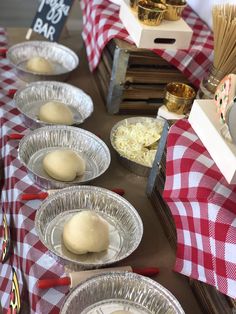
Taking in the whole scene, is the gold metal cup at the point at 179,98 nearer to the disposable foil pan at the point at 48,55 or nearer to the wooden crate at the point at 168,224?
the wooden crate at the point at 168,224

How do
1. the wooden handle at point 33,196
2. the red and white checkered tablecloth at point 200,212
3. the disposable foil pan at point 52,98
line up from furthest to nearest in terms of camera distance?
1. the disposable foil pan at point 52,98
2. the wooden handle at point 33,196
3. the red and white checkered tablecloth at point 200,212

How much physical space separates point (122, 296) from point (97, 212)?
202 millimetres

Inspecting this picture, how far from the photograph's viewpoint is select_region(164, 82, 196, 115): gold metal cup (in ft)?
3.29

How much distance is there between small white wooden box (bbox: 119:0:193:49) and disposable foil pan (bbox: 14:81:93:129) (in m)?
0.21

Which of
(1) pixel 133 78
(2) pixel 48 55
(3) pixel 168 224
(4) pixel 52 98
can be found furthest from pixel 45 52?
(3) pixel 168 224

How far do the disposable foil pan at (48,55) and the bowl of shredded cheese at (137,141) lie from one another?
291 millimetres

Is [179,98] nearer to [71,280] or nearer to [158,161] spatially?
[158,161]

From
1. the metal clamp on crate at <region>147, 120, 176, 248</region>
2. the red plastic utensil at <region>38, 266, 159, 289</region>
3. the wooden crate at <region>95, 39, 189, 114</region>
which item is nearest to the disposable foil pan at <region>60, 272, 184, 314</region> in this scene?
the red plastic utensil at <region>38, 266, 159, 289</region>

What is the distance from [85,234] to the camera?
0.77 metres

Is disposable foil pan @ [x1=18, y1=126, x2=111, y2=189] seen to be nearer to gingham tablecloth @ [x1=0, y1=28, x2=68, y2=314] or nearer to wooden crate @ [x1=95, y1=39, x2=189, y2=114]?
gingham tablecloth @ [x1=0, y1=28, x2=68, y2=314]

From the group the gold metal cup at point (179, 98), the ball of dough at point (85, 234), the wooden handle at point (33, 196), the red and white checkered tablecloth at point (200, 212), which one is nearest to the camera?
the red and white checkered tablecloth at point (200, 212)

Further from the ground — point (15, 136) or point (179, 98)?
point (179, 98)

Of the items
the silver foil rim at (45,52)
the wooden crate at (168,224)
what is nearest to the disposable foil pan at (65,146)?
the wooden crate at (168,224)

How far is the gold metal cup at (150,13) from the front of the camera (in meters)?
1.05
